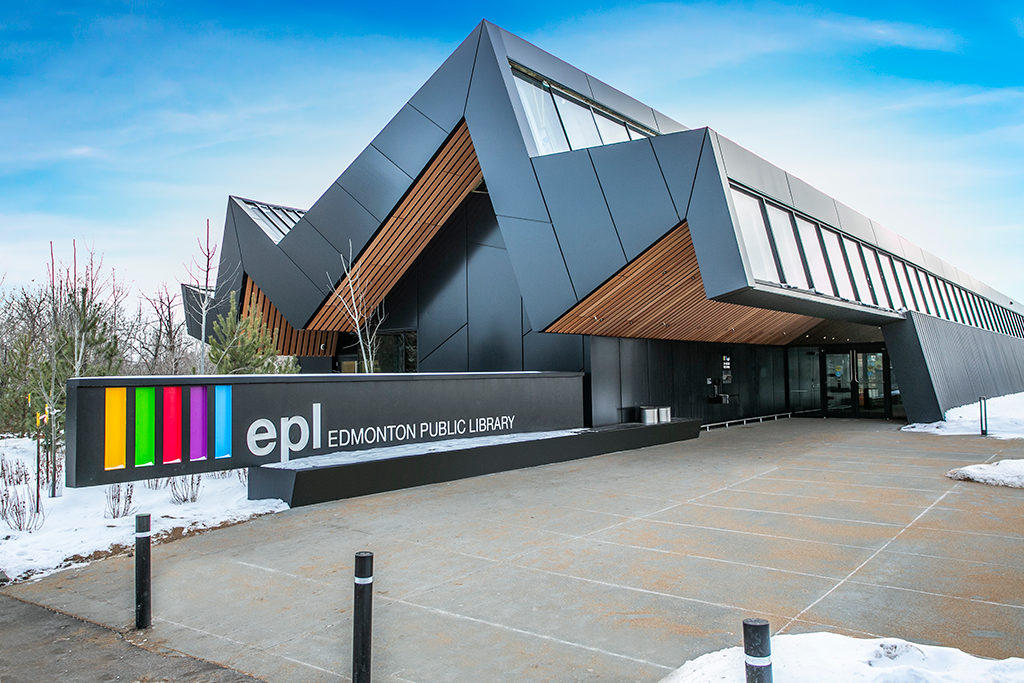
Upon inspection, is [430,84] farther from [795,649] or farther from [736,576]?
[795,649]

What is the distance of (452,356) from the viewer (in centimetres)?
2045

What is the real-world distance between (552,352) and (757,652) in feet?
50.9

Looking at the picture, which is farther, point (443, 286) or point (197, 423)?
point (443, 286)

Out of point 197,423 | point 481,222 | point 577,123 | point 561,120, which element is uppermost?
point 577,123

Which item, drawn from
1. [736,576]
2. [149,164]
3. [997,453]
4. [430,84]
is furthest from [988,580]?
[149,164]

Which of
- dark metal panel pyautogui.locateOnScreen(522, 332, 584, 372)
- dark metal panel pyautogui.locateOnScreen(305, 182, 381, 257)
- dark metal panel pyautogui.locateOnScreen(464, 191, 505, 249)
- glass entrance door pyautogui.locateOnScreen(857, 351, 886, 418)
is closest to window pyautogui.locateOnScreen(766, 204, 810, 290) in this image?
dark metal panel pyautogui.locateOnScreen(522, 332, 584, 372)

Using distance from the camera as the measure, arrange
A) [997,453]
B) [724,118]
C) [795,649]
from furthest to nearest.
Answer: [724,118] → [997,453] → [795,649]

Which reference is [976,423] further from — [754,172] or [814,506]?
[814,506]

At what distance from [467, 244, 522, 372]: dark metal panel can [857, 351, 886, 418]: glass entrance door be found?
50.3ft

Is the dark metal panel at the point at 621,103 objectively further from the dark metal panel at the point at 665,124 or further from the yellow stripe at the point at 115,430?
the yellow stripe at the point at 115,430

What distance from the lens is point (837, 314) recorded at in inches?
738

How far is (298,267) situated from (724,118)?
3948 inches

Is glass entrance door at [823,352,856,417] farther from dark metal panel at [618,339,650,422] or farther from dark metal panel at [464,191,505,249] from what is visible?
dark metal panel at [464,191,505,249]

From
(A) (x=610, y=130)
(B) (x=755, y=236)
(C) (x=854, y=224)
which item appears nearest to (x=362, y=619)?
(B) (x=755, y=236)
